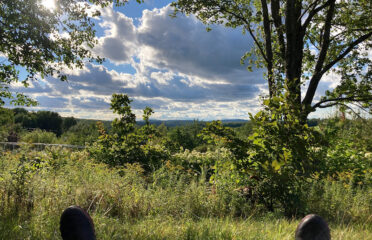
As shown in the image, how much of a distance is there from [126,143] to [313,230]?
6484 millimetres

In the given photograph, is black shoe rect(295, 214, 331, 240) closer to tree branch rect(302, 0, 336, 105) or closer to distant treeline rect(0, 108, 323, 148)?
distant treeline rect(0, 108, 323, 148)

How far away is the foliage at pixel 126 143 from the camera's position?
781 centimetres

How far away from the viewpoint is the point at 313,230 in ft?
7.66

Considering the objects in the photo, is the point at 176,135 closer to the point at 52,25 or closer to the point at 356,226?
the point at 52,25

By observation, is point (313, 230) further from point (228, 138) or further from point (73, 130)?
point (73, 130)

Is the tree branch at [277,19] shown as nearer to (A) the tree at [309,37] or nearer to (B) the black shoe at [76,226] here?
(A) the tree at [309,37]

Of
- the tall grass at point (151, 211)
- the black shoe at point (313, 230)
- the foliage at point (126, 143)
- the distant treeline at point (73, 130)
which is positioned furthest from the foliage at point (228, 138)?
the foliage at point (126, 143)

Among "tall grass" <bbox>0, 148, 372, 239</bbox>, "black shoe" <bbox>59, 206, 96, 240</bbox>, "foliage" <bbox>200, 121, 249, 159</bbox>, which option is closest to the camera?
"black shoe" <bbox>59, 206, 96, 240</bbox>

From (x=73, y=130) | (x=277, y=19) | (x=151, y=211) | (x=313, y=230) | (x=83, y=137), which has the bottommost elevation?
(x=73, y=130)

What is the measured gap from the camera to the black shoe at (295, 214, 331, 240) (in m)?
2.33

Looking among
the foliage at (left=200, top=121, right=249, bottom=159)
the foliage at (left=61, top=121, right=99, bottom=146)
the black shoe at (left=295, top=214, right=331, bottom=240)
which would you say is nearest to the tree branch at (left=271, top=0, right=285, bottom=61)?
the foliage at (left=200, top=121, right=249, bottom=159)

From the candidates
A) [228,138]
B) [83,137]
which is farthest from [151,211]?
[83,137]

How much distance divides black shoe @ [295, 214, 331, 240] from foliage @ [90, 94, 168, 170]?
5.69 m

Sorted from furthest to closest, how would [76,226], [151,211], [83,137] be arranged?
1. [83,137]
2. [151,211]
3. [76,226]
